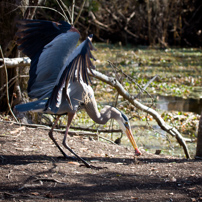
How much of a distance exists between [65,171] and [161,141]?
3.35 m

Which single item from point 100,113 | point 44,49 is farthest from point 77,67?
point 100,113

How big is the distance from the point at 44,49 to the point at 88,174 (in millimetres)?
1829

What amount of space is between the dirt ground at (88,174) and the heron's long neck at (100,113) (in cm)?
52

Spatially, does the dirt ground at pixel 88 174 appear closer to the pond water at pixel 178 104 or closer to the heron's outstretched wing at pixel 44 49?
the heron's outstretched wing at pixel 44 49

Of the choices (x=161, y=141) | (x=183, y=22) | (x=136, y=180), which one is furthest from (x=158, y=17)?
(x=136, y=180)

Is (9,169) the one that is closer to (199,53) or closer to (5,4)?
(5,4)

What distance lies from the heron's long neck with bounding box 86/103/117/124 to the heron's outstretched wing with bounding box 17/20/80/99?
682mm

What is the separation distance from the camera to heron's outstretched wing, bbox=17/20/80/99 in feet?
15.2

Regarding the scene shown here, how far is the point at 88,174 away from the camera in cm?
414

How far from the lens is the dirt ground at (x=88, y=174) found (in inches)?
136

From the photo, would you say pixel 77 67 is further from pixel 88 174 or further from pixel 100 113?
pixel 100 113

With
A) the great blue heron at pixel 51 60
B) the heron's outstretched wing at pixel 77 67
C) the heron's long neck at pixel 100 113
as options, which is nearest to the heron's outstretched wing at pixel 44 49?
the great blue heron at pixel 51 60

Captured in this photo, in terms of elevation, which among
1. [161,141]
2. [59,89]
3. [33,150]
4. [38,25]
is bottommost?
[161,141]

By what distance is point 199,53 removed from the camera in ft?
55.2
